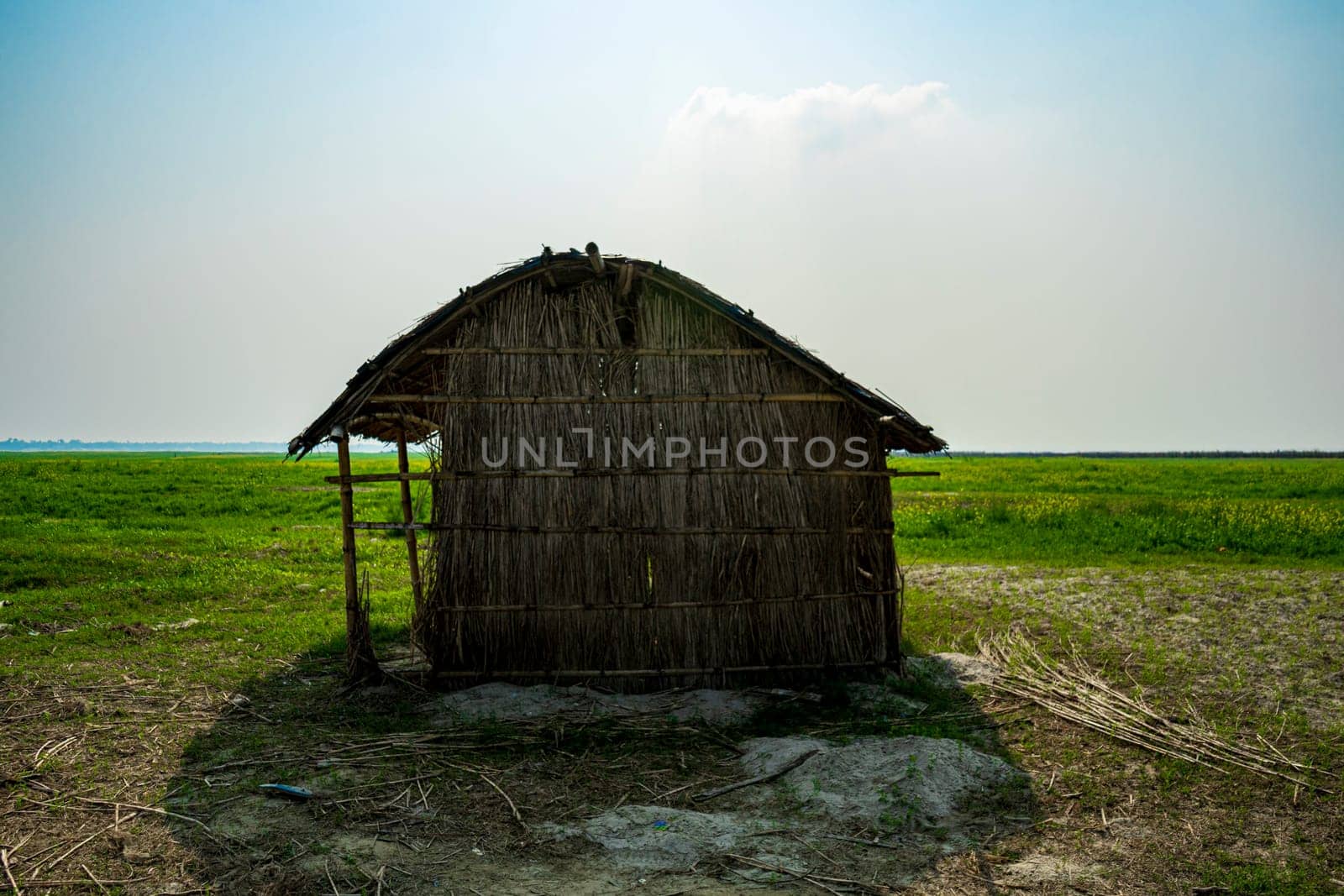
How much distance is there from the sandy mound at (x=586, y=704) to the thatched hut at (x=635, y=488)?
0.58ft

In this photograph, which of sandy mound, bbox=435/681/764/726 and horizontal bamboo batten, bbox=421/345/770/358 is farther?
horizontal bamboo batten, bbox=421/345/770/358

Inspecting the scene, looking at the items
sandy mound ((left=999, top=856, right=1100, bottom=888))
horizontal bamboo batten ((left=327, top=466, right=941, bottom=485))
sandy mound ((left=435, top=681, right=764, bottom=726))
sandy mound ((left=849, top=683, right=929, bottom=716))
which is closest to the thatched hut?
horizontal bamboo batten ((left=327, top=466, right=941, bottom=485))

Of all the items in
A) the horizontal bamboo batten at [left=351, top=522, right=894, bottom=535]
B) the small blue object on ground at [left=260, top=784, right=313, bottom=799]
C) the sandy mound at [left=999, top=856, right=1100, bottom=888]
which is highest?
the horizontal bamboo batten at [left=351, top=522, right=894, bottom=535]

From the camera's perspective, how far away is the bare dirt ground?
4398 millimetres

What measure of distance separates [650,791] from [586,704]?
1.68 metres

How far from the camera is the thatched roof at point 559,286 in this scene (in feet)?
24.2

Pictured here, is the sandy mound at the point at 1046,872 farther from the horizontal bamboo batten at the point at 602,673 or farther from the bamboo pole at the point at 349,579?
the bamboo pole at the point at 349,579

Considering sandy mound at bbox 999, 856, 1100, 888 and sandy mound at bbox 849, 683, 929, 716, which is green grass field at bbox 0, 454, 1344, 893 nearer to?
sandy mound at bbox 999, 856, 1100, 888

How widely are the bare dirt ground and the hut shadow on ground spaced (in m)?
0.02

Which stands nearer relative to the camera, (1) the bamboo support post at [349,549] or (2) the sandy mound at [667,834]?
(2) the sandy mound at [667,834]

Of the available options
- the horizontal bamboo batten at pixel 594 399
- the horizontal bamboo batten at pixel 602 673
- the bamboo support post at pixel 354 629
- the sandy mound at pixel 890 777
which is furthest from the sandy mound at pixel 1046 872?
the bamboo support post at pixel 354 629

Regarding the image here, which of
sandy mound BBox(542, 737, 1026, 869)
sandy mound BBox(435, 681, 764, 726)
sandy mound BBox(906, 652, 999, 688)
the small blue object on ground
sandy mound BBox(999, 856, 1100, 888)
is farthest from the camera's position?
sandy mound BBox(906, 652, 999, 688)

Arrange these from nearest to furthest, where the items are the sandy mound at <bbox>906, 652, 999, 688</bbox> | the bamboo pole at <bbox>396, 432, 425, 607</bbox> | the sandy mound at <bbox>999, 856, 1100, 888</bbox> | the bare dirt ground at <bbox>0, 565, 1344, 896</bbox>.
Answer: the sandy mound at <bbox>999, 856, 1100, 888</bbox>, the bare dirt ground at <bbox>0, 565, 1344, 896</bbox>, the sandy mound at <bbox>906, 652, 999, 688</bbox>, the bamboo pole at <bbox>396, 432, 425, 607</bbox>

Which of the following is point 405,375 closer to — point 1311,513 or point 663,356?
point 663,356
